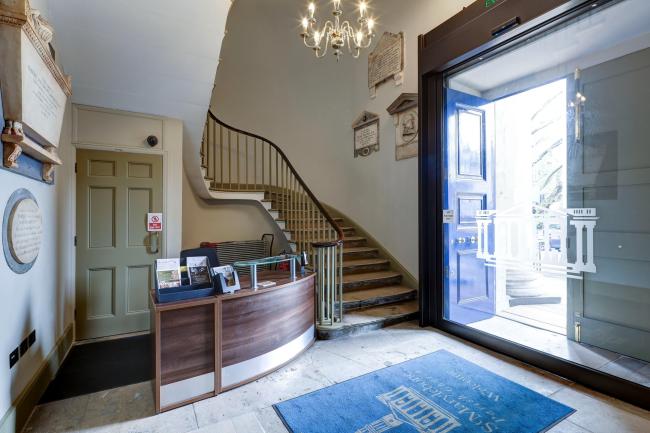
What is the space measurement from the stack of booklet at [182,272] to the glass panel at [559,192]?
8.64 ft

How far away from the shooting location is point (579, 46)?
2.66 m

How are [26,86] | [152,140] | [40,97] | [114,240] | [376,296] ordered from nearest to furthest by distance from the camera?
[26,86] → [40,97] → [114,240] → [152,140] → [376,296]

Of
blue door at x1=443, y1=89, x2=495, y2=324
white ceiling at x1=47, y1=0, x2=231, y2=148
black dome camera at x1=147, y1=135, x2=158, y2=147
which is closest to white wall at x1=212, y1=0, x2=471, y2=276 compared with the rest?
blue door at x1=443, y1=89, x2=495, y2=324

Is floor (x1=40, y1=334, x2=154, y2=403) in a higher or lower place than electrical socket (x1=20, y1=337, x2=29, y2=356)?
lower

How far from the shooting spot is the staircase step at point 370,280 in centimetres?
412

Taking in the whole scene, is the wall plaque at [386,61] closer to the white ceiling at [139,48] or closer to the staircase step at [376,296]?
the white ceiling at [139,48]

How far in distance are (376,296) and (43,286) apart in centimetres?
330

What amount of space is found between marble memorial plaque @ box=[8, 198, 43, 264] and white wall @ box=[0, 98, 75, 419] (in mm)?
100

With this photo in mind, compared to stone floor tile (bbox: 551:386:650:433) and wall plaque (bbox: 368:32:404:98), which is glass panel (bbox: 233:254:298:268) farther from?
wall plaque (bbox: 368:32:404:98)

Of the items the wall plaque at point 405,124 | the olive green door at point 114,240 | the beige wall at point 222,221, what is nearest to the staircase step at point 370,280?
the wall plaque at point 405,124

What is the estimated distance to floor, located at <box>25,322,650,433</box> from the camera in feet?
6.29

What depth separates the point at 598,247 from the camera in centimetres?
257

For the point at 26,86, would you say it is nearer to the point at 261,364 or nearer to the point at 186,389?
the point at 186,389

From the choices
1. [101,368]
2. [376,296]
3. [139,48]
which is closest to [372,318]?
[376,296]
